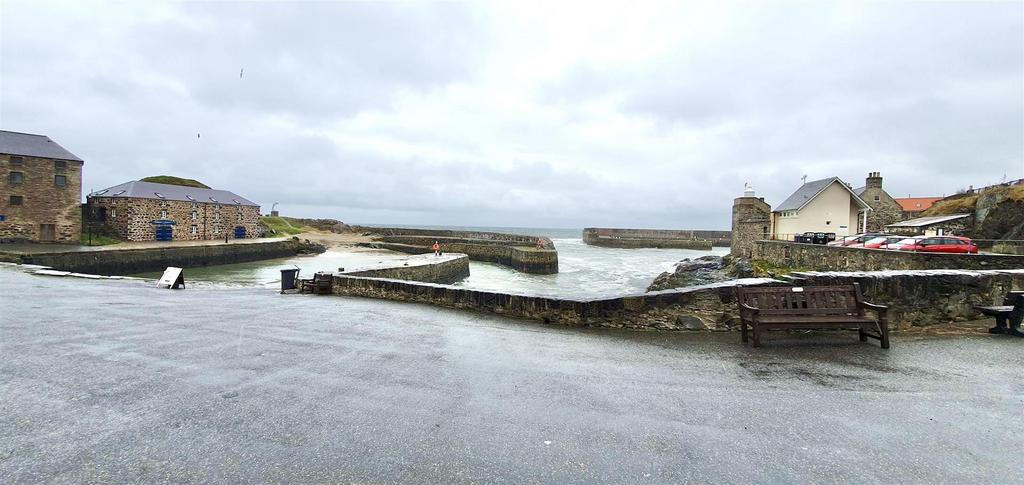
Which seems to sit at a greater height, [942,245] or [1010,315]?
[942,245]

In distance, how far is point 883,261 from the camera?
560 inches

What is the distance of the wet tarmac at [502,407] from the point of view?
2.66 meters

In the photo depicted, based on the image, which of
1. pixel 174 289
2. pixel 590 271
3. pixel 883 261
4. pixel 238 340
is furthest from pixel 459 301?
pixel 590 271

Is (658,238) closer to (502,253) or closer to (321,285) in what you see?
(502,253)

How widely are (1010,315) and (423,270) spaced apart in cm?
1672

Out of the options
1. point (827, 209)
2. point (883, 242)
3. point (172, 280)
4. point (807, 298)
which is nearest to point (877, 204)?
point (827, 209)

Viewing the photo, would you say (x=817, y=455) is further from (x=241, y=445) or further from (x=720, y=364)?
(x=241, y=445)

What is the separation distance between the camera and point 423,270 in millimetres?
18781

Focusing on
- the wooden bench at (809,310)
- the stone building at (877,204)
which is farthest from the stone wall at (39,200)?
the stone building at (877,204)

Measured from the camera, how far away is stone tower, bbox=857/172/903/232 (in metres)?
35.8

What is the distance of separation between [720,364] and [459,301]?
17.4 ft

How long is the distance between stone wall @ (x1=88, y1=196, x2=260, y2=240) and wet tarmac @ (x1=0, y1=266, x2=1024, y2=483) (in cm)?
3404

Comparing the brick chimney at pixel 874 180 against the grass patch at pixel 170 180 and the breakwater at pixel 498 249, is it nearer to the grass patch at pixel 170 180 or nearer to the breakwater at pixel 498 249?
the breakwater at pixel 498 249

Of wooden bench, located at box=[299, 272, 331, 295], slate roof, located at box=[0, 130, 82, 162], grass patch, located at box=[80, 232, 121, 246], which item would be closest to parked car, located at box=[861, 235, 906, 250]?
wooden bench, located at box=[299, 272, 331, 295]
